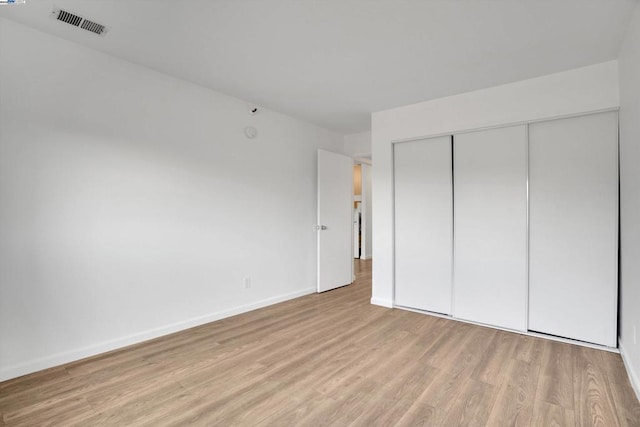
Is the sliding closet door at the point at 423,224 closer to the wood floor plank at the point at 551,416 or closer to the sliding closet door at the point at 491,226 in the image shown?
the sliding closet door at the point at 491,226

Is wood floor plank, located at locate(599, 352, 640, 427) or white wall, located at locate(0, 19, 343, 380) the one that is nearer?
wood floor plank, located at locate(599, 352, 640, 427)

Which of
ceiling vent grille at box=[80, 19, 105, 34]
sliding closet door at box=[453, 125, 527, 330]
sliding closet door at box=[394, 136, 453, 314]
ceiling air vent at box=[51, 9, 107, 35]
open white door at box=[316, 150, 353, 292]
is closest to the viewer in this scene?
ceiling air vent at box=[51, 9, 107, 35]

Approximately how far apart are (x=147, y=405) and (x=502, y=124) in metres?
3.80

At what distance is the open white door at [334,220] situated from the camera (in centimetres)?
470

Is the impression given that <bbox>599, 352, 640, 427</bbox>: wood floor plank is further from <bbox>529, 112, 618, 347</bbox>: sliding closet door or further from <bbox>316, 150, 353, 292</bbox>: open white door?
<bbox>316, 150, 353, 292</bbox>: open white door

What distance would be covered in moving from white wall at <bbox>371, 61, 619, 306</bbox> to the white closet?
0.11 metres

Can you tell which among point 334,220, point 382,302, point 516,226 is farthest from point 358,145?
point 516,226

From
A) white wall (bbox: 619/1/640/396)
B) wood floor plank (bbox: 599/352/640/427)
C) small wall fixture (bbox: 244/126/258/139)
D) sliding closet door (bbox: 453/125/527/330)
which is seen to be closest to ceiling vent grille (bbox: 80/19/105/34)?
small wall fixture (bbox: 244/126/258/139)

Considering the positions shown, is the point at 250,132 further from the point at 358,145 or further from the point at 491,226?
the point at 491,226

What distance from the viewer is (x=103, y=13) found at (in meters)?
2.15

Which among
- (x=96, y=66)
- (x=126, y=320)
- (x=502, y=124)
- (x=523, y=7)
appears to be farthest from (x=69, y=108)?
(x=502, y=124)

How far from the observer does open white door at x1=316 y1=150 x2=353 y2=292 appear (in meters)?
4.70

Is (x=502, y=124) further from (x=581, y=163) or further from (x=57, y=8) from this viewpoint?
(x=57, y=8)

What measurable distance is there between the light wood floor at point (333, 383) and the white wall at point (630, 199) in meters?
0.29
